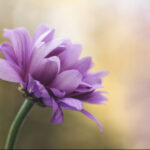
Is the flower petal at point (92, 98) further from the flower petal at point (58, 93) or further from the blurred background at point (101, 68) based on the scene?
the blurred background at point (101, 68)

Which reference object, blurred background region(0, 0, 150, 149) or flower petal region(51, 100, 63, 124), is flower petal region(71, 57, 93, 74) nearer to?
flower petal region(51, 100, 63, 124)

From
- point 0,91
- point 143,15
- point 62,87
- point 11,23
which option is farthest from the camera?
point 143,15

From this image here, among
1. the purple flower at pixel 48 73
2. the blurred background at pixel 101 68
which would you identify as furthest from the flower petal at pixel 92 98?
the blurred background at pixel 101 68

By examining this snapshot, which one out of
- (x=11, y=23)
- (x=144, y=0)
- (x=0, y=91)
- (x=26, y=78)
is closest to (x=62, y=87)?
(x=26, y=78)

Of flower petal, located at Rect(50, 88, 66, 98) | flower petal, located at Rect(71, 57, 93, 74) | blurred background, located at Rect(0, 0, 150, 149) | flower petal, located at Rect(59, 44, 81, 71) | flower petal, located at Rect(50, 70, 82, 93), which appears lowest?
blurred background, located at Rect(0, 0, 150, 149)

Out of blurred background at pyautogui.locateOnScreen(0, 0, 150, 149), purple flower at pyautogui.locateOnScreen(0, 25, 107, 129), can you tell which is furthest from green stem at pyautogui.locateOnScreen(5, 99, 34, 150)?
blurred background at pyautogui.locateOnScreen(0, 0, 150, 149)

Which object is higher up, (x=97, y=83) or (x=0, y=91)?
(x=97, y=83)

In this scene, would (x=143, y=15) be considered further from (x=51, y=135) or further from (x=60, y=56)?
(x=60, y=56)

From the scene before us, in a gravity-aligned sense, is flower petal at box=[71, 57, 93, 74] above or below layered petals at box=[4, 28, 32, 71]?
below
